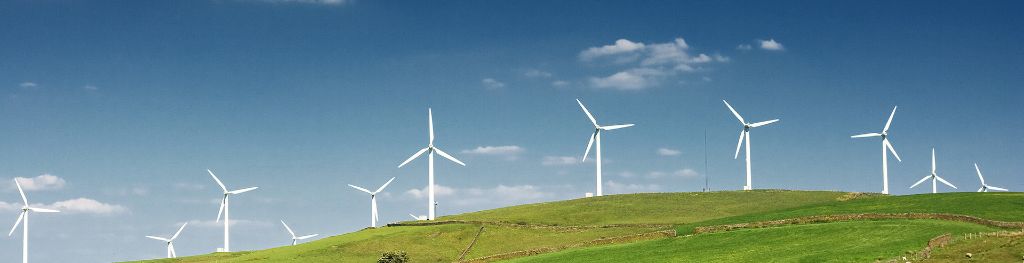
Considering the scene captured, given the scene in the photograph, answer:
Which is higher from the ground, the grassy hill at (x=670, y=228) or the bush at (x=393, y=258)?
the grassy hill at (x=670, y=228)

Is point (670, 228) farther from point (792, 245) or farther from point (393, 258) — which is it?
point (792, 245)

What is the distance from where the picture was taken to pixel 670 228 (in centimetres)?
10975

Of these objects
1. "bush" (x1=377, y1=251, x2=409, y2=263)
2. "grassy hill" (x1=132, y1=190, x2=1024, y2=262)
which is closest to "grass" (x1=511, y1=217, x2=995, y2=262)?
"grassy hill" (x1=132, y1=190, x2=1024, y2=262)

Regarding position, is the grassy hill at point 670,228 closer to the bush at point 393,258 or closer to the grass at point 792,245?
the grass at point 792,245

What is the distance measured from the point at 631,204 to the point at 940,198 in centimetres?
4655

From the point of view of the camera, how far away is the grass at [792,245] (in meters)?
70.9

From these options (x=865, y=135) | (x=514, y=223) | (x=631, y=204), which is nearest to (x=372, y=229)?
(x=514, y=223)

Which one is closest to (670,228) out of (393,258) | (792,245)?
(393,258)

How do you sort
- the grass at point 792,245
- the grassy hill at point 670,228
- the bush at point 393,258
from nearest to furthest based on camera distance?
the grass at point 792,245
the grassy hill at point 670,228
the bush at point 393,258

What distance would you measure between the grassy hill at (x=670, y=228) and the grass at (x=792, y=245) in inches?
3.5

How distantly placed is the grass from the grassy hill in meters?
0.09

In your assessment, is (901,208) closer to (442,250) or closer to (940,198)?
(940,198)

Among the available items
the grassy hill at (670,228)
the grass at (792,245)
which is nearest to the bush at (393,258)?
the grassy hill at (670,228)

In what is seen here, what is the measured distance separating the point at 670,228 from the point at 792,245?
104 feet
